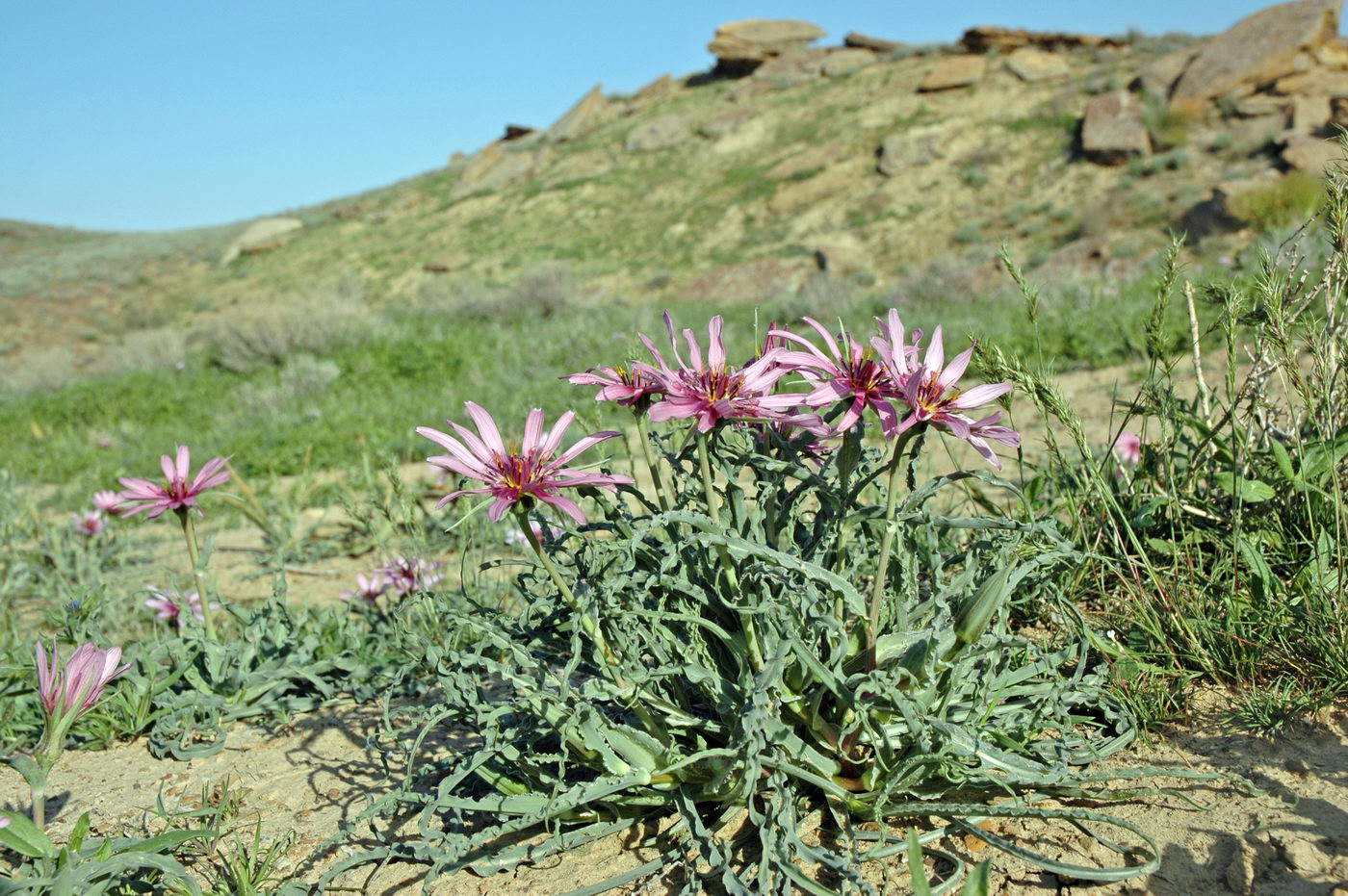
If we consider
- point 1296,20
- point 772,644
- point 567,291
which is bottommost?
point 772,644

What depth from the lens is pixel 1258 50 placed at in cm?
1653

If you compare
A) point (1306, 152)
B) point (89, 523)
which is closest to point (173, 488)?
point (89, 523)

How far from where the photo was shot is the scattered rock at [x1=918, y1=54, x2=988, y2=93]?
22.2m

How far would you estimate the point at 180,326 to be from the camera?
81.1 ft

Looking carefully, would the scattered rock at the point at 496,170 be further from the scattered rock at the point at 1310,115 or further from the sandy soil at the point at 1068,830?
the sandy soil at the point at 1068,830

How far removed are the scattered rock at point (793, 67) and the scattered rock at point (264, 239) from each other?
1699cm

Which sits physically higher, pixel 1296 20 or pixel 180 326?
pixel 1296 20

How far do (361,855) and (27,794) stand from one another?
1.18 m

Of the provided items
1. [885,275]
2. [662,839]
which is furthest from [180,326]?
[662,839]

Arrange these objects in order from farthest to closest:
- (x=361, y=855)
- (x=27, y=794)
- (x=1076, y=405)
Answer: (x=1076, y=405) → (x=27, y=794) → (x=361, y=855)

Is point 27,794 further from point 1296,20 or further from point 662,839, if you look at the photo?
point 1296,20

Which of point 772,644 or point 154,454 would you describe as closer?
point 772,644

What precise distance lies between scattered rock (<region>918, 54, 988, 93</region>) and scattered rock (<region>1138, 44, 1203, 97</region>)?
4585 mm

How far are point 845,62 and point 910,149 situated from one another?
31.9ft
